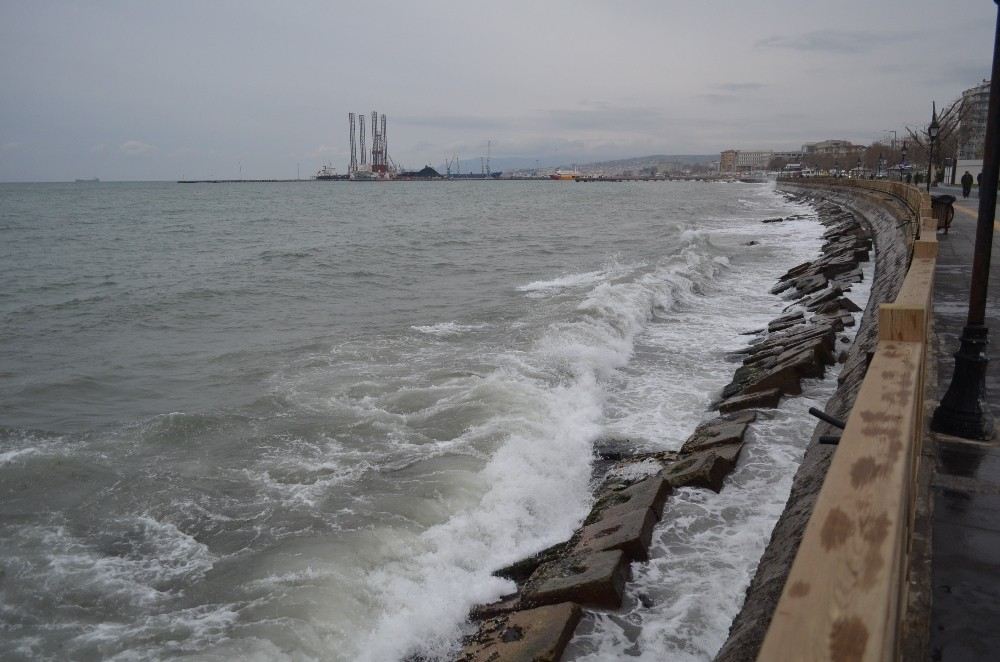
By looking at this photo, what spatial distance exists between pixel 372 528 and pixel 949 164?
65.5 m

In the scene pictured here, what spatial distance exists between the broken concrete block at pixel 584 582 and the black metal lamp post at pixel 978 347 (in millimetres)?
2675

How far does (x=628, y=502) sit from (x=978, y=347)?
3.04 m

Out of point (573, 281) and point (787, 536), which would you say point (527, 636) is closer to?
point (787, 536)

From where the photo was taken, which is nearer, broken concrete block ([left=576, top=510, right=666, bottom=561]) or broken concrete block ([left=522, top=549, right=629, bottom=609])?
broken concrete block ([left=522, top=549, right=629, bottom=609])

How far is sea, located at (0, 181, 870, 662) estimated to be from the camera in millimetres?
5641

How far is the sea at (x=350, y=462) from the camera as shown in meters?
5.64

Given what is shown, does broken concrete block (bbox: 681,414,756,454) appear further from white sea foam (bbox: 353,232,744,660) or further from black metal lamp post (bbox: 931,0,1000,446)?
black metal lamp post (bbox: 931,0,1000,446)

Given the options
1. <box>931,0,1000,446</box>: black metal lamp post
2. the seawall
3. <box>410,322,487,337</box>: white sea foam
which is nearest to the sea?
<box>410,322,487,337</box>: white sea foam

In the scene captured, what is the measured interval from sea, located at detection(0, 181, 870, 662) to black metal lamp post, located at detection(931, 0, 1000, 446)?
5.58ft

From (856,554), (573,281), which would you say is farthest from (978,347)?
(573,281)

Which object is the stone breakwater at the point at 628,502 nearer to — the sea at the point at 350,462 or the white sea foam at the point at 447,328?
the sea at the point at 350,462

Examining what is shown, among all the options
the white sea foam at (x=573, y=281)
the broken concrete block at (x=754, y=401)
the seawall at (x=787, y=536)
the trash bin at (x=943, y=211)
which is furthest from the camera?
the white sea foam at (x=573, y=281)

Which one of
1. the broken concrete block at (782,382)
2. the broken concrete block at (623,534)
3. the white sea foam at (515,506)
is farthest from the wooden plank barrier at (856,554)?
the broken concrete block at (782,382)

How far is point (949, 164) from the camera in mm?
59000
